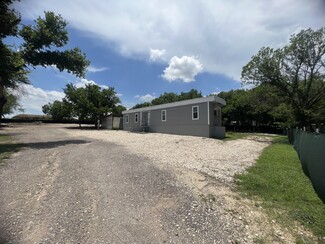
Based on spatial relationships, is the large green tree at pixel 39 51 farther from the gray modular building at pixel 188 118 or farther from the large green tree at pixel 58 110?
the large green tree at pixel 58 110

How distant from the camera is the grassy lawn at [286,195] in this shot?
390 cm

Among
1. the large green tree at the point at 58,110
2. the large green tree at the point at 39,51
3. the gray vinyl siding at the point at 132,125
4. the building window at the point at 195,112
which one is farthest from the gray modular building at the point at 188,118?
the large green tree at the point at 58,110

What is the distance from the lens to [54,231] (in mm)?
3486

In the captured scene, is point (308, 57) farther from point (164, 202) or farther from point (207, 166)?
point (164, 202)

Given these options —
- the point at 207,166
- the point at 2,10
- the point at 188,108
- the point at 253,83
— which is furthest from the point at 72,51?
the point at 253,83

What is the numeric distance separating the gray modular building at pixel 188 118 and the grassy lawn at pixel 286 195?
1088 cm

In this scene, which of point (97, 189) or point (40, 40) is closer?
point (97, 189)

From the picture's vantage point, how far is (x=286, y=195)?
508 cm

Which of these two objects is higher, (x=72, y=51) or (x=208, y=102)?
(x=72, y=51)

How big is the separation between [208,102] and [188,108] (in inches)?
86.7

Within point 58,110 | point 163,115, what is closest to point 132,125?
point 163,115

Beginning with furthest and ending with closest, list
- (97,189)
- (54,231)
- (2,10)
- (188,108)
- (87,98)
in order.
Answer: (87,98), (188,108), (2,10), (97,189), (54,231)

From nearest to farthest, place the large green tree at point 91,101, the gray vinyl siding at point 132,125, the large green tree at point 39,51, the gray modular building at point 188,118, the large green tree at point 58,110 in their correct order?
the large green tree at point 39,51
the gray modular building at point 188,118
the gray vinyl siding at point 132,125
the large green tree at point 91,101
the large green tree at point 58,110

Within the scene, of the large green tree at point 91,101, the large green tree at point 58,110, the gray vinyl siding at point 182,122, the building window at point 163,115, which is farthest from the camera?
the large green tree at point 58,110
